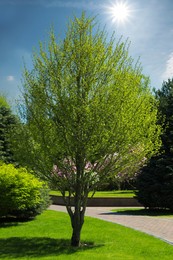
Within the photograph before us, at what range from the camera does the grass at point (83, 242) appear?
30.8 feet

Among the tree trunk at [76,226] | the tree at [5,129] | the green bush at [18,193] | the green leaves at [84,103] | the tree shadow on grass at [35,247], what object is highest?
the tree at [5,129]

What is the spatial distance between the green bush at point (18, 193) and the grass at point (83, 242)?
91cm

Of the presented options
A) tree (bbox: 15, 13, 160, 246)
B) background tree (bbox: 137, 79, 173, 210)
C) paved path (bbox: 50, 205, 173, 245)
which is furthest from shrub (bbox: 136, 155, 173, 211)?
tree (bbox: 15, 13, 160, 246)

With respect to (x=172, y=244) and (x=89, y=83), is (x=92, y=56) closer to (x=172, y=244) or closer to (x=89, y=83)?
(x=89, y=83)

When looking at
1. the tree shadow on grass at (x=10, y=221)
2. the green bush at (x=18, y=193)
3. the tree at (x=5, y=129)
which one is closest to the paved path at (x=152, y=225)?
the green bush at (x=18, y=193)

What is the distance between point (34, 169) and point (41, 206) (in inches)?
259

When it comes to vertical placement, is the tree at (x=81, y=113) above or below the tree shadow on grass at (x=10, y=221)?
above

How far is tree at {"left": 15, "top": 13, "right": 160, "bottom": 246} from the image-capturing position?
34.2 ft

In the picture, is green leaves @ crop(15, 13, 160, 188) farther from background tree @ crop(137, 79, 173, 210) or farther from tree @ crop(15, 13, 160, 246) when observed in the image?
background tree @ crop(137, 79, 173, 210)

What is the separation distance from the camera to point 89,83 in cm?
1066

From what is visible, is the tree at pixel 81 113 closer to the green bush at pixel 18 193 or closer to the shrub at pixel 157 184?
the green bush at pixel 18 193

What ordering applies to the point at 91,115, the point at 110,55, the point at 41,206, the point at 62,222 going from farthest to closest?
1. the point at 41,206
2. the point at 62,222
3. the point at 110,55
4. the point at 91,115

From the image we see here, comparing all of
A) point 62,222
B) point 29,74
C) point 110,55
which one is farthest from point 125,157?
point 62,222

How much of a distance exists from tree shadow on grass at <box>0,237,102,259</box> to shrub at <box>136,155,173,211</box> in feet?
31.1
